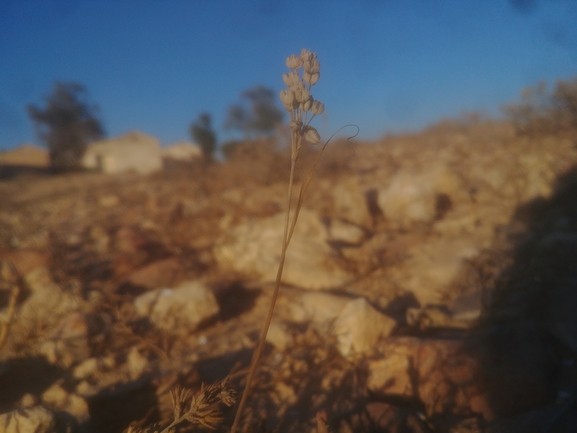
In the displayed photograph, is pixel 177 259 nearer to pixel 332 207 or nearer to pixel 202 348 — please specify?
pixel 202 348

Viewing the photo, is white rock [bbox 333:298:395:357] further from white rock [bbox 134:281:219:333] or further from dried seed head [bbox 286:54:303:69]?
dried seed head [bbox 286:54:303:69]

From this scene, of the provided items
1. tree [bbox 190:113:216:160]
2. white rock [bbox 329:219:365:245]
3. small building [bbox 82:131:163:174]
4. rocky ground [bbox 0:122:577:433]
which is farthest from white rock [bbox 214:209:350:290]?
small building [bbox 82:131:163:174]

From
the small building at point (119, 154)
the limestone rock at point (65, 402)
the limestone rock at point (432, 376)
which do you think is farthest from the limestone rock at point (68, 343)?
the small building at point (119, 154)

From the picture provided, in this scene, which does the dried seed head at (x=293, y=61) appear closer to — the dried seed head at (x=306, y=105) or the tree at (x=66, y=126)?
the dried seed head at (x=306, y=105)

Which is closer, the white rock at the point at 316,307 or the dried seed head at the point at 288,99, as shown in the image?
the dried seed head at the point at 288,99

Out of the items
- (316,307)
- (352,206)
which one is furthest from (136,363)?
(352,206)

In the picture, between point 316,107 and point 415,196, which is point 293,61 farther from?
point 415,196
